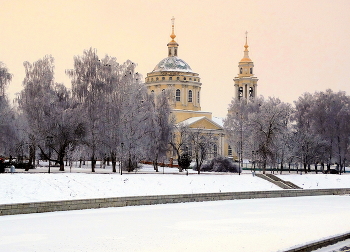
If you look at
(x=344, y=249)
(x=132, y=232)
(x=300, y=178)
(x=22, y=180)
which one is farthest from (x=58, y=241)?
(x=300, y=178)

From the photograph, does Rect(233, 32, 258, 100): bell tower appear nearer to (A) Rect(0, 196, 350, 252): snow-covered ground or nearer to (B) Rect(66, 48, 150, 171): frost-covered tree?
(B) Rect(66, 48, 150, 171): frost-covered tree

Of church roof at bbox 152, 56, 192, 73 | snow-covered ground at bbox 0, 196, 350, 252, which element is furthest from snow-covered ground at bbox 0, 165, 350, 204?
church roof at bbox 152, 56, 192, 73

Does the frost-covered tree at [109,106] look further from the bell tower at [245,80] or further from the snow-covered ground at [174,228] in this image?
the bell tower at [245,80]

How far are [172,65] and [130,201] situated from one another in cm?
7665

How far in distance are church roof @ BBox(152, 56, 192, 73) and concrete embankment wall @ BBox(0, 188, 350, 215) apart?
65180 mm

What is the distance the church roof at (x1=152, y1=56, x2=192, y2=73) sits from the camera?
344 feet

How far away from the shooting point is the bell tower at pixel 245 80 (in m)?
107

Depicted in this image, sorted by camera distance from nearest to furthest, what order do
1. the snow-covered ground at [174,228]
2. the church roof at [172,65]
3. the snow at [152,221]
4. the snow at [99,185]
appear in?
the snow-covered ground at [174,228] < the snow at [152,221] < the snow at [99,185] < the church roof at [172,65]

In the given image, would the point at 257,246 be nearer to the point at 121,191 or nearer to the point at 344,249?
the point at 344,249

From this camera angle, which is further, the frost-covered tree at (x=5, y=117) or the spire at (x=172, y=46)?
the spire at (x=172, y=46)

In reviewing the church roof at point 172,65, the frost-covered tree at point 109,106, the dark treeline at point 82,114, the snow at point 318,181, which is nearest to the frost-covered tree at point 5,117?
the dark treeline at point 82,114

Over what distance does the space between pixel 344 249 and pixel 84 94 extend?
115 ft

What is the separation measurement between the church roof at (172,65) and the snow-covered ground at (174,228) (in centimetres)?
7571

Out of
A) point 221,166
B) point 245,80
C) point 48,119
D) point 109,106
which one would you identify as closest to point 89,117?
point 109,106
